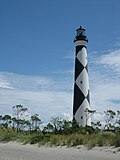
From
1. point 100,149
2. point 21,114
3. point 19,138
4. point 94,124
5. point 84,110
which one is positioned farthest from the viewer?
point 21,114

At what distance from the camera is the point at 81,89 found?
30031 mm

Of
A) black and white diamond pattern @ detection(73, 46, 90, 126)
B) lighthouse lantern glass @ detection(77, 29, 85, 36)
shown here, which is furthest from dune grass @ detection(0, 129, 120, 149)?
lighthouse lantern glass @ detection(77, 29, 85, 36)

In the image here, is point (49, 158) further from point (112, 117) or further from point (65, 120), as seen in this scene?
point (112, 117)

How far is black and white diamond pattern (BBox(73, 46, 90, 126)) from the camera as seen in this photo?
29.7 meters

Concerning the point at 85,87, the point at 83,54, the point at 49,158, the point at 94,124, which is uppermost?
the point at 83,54

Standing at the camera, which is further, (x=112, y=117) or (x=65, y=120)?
(x=112, y=117)

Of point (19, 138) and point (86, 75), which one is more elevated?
point (86, 75)

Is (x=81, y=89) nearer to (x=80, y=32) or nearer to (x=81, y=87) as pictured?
(x=81, y=87)

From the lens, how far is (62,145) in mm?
14484

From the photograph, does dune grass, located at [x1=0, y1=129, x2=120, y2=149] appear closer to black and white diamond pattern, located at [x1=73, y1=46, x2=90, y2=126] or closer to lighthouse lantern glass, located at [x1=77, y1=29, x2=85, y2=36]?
black and white diamond pattern, located at [x1=73, y1=46, x2=90, y2=126]

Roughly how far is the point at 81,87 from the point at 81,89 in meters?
0.19

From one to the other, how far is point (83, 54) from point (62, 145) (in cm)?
1751

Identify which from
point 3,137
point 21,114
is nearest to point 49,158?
point 3,137

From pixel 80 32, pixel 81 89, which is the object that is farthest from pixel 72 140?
pixel 80 32
